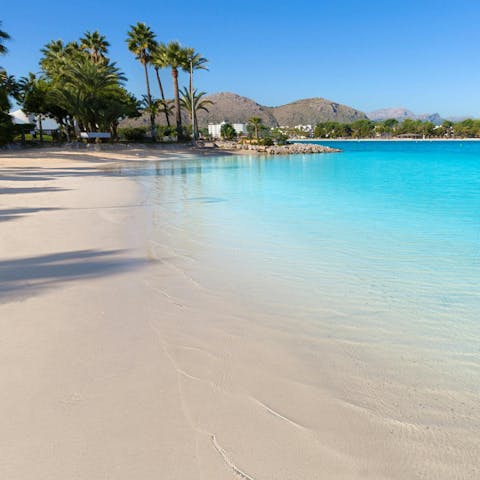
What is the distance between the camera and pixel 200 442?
2.27 m

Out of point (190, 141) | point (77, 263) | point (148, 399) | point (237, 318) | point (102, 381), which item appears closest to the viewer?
point (148, 399)

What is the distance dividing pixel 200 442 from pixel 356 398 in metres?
1.15

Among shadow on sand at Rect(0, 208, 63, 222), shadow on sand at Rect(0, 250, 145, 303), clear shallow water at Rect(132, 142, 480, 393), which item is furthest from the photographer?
shadow on sand at Rect(0, 208, 63, 222)

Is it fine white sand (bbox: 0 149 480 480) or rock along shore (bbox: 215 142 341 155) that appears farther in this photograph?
rock along shore (bbox: 215 142 341 155)

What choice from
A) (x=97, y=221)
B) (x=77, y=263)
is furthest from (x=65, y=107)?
(x=77, y=263)

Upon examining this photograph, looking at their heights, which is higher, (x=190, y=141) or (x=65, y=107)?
(x=65, y=107)

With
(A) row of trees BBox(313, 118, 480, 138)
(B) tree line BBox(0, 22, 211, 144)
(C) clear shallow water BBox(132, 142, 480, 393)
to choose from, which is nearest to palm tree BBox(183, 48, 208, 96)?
(B) tree line BBox(0, 22, 211, 144)

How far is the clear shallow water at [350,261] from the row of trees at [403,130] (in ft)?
508

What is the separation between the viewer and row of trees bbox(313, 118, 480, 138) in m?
145

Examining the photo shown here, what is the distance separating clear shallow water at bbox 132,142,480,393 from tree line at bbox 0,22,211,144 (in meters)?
27.5

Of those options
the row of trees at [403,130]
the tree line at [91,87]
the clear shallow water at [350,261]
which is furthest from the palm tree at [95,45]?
the row of trees at [403,130]

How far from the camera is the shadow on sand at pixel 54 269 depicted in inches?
182

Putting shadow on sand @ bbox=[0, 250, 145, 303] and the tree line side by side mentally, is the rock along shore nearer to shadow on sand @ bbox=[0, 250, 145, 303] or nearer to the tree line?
the tree line

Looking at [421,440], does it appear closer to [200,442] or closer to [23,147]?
[200,442]
